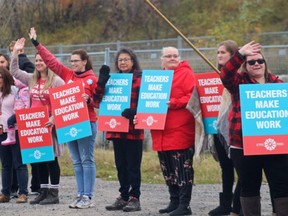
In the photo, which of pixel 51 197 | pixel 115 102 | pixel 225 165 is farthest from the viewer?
pixel 51 197

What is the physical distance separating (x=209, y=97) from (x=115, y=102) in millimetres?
1325

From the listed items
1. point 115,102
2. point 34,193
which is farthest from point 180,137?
point 34,193

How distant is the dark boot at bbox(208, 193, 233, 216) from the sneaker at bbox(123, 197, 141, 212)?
1027mm

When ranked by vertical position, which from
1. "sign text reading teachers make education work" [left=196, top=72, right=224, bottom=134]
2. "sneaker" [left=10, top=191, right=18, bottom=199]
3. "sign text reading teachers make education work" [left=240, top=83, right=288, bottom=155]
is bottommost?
"sneaker" [left=10, top=191, right=18, bottom=199]

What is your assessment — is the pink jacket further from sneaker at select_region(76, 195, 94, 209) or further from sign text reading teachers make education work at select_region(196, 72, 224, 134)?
sign text reading teachers make education work at select_region(196, 72, 224, 134)

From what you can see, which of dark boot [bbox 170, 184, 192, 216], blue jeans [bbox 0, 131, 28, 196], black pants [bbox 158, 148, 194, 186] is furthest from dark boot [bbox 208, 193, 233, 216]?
blue jeans [bbox 0, 131, 28, 196]

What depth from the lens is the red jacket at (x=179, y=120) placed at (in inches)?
419

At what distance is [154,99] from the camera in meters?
10.9

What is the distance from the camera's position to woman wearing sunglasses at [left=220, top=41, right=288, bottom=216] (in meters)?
8.70

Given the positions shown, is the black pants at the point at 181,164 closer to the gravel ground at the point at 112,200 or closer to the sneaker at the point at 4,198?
the gravel ground at the point at 112,200

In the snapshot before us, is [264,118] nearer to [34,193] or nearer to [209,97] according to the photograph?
[209,97]

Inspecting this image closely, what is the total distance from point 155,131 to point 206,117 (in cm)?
67

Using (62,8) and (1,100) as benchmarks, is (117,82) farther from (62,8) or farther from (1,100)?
(62,8)

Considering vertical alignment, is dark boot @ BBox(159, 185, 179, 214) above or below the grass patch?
below
